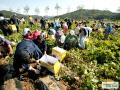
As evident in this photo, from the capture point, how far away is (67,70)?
435 inches

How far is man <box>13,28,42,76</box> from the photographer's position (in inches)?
382

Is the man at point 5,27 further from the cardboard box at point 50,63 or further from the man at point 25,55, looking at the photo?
the cardboard box at point 50,63

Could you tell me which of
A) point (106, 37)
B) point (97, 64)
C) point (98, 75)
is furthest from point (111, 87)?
point (106, 37)

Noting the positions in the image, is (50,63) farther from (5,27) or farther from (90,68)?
(5,27)

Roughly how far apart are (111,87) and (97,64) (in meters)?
3.19

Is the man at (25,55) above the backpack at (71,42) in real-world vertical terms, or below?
above

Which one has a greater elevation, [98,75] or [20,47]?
[20,47]

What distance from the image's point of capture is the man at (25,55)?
31.8ft

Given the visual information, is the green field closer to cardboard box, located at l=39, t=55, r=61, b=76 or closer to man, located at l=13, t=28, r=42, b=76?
cardboard box, located at l=39, t=55, r=61, b=76

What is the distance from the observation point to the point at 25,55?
9.68 metres

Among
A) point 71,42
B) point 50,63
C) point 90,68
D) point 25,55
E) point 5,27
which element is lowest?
point 90,68

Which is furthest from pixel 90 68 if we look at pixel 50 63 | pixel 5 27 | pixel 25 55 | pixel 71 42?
pixel 5 27

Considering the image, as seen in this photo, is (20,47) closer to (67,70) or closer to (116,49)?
(67,70)

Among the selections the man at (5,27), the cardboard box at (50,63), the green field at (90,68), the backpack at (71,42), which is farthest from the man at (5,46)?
the man at (5,27)
